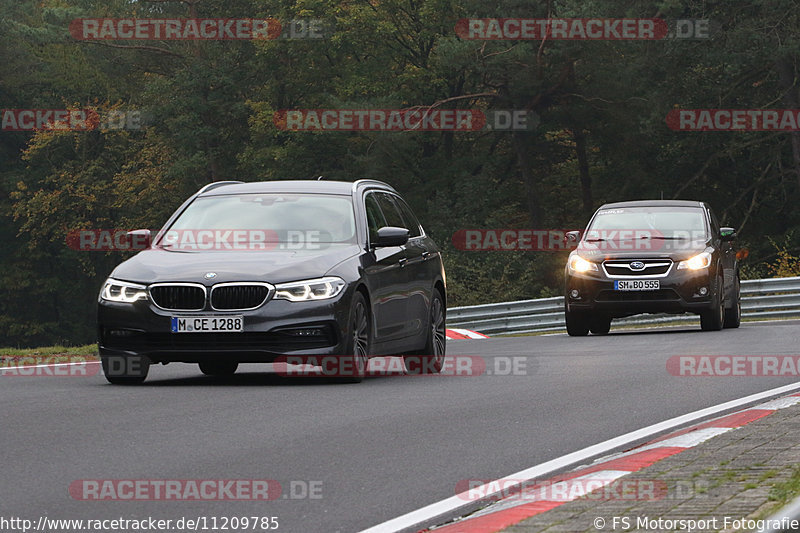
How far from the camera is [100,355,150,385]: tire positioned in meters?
12.0

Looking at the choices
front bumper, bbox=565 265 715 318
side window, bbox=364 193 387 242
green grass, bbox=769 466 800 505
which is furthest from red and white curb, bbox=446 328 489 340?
green grass, bbox=769 466 800 505

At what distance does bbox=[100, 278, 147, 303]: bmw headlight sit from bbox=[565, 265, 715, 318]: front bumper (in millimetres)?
9658

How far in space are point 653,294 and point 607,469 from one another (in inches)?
495

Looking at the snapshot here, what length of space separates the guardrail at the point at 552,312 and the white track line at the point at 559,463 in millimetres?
15127

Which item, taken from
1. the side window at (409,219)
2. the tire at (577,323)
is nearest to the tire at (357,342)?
the side window at (409,219)

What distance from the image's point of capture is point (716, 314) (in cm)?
2047

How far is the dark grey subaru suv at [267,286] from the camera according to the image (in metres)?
11.4

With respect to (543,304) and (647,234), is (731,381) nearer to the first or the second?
(647,234)

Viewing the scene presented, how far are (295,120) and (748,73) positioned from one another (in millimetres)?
18729

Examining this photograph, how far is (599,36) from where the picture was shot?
1852 inches

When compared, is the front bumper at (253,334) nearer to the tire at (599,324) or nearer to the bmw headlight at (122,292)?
the bmw headlight at (122,292)

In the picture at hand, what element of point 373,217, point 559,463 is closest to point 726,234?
point 373,217

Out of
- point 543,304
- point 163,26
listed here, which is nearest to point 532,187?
point 163,26

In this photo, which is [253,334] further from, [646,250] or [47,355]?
[646,250]
